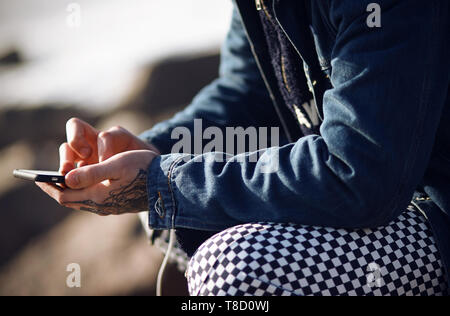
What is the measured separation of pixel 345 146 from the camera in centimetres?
109

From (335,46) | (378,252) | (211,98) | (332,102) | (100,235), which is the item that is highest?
(335,46)

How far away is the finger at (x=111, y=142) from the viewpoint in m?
1.47

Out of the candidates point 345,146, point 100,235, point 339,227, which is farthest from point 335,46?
point 100,235

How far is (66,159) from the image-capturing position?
58.7 inches

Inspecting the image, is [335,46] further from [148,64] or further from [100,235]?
[148,64]

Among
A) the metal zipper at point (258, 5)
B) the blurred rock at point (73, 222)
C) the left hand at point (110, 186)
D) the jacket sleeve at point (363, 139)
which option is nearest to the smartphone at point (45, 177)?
the left hand at point (110, 186)

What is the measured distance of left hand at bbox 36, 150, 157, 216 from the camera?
50.7 inches

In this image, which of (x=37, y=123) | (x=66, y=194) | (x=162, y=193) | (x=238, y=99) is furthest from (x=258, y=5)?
(x=37, y=123)

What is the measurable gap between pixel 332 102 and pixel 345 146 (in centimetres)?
12

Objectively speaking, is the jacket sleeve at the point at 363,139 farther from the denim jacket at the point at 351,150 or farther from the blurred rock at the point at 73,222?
the blurred rock at the point at 73,222

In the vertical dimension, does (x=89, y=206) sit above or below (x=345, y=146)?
below

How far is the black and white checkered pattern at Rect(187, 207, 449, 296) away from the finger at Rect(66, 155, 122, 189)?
1.08 feet

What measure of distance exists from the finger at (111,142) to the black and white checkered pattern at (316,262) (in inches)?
19.3

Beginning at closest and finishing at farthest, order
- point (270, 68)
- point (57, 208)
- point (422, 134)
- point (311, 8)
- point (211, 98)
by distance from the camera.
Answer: point (422, 134)
point (311, 8)
point (270, 68)
point (211, 98)
point (57, 208)
